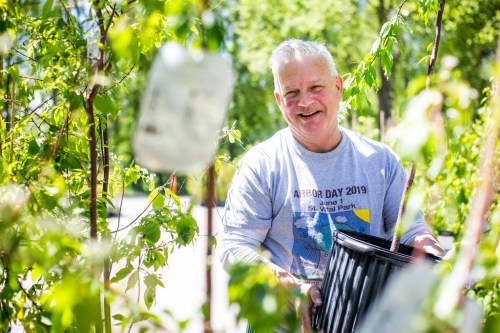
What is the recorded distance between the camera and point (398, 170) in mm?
2273

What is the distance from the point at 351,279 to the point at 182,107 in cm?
87

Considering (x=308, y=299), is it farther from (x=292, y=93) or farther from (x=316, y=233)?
(x=292, y=93)

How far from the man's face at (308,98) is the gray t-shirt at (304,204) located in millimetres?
86

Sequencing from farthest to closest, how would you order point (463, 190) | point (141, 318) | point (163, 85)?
point (463, 190)
point (141, 318)
point (163, 85)

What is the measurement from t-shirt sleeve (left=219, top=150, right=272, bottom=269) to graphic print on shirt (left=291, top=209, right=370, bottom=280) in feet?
0.40

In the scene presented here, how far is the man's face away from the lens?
219 cm

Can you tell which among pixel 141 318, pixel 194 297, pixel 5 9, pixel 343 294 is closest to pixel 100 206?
pixel 5 9

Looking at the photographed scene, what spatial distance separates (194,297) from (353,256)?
4.95 metres

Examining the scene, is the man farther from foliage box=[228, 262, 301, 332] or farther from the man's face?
foliage box=[228, 262, 301, 332]

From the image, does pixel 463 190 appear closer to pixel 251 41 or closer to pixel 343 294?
pixel 343 294

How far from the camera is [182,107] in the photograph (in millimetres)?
720

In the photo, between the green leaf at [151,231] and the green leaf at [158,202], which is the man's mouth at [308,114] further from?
the green leaf at [151,231]

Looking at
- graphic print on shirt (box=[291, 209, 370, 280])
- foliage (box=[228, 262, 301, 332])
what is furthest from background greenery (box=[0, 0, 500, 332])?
graphic print on shirt (box=[291, 209, 370, 280])

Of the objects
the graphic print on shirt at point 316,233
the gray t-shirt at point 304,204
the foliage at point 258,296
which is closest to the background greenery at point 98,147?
the foliage at point 258,296
